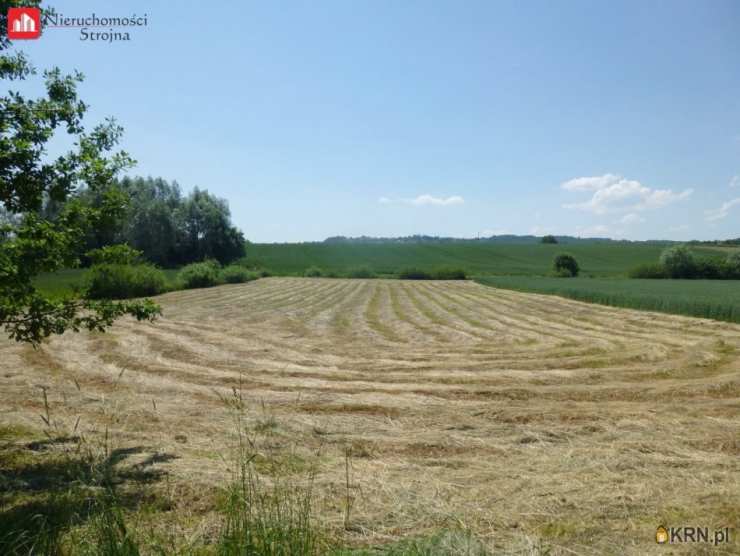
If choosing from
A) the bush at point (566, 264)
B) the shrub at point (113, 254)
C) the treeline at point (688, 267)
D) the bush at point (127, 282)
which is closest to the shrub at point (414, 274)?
the bush at point (566, 264)

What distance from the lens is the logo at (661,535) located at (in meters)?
4.11

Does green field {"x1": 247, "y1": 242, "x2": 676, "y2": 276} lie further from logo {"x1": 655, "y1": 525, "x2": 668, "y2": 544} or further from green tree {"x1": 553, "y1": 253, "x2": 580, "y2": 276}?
logo {"x1": 655, "y1": 525, "x2": 668, "y2": 544}

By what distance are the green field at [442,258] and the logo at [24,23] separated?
219ft

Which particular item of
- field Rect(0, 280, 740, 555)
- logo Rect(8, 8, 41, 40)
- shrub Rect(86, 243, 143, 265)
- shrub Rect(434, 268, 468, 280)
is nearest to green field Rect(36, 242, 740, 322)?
shrub Rect(434, 268, 468, 280)

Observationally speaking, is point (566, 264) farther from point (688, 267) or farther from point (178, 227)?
point (178, 227)

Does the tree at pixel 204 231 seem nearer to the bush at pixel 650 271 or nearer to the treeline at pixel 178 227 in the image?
the treeline at pixel 178 227

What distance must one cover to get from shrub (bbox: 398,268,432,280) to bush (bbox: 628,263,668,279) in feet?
88.4

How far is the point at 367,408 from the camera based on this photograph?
8.67 meters

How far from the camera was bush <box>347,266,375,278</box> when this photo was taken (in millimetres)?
71375

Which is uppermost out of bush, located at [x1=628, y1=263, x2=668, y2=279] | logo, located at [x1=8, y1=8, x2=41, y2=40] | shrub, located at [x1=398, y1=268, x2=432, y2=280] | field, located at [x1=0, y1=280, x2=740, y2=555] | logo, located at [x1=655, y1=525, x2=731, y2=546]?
logo, located at [x1=8, y1=8, x2=41, y2=40]

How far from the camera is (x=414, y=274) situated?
6994 cm

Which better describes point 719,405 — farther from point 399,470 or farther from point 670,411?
Answer: point 399,470

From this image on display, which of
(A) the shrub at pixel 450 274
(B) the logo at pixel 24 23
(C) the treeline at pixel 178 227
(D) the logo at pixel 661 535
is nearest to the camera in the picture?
(D) the logo at pixel 661 535

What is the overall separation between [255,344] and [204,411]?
7.32 m
